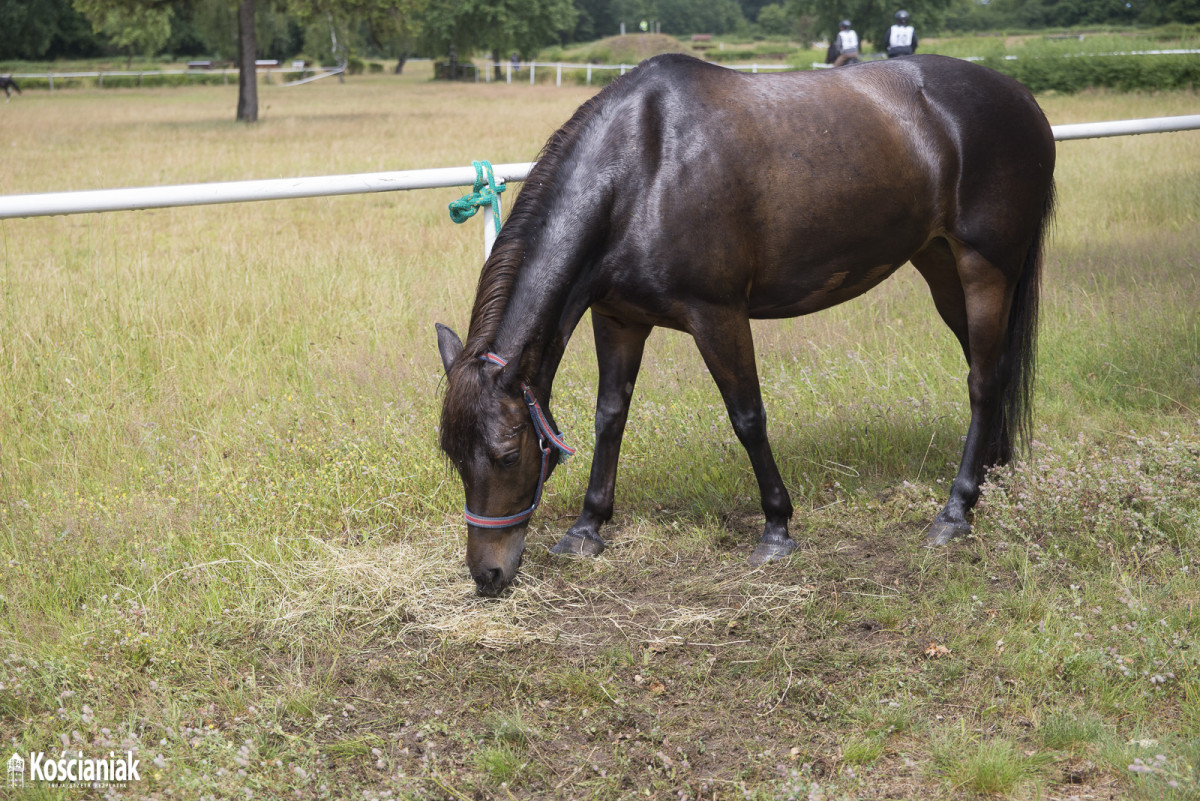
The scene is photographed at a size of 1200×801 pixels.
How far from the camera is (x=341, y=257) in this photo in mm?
8211

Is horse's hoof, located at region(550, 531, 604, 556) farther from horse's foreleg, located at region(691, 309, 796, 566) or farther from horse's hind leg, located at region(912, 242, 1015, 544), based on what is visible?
→ horse's hind leg, located at region(912, 242, 1015, 544)

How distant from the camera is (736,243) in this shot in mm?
3656

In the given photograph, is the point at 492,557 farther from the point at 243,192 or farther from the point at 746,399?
the point at 243,192

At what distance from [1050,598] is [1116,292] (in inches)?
167

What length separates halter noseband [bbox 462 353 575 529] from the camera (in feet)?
10.9

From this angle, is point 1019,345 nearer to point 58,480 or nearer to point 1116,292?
point 1116,292

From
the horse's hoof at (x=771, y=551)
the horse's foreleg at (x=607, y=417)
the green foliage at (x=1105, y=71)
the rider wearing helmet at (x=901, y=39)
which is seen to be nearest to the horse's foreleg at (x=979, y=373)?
the horse's hoof at (x=771, y=551)

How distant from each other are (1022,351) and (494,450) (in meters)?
2.75

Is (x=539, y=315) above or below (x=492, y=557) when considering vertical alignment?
above

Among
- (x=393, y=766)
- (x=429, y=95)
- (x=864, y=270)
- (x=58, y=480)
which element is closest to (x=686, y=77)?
(x=864, y=270)

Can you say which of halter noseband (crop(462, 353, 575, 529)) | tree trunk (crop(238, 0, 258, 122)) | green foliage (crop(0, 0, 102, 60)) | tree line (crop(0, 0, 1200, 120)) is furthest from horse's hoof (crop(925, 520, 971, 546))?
green foliage (crop(0, 0, 102, 60))

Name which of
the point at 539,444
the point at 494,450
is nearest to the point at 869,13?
the point at 539,444

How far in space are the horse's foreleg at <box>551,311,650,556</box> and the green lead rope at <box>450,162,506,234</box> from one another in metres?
0.81

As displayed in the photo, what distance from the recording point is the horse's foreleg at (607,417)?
162 inches
